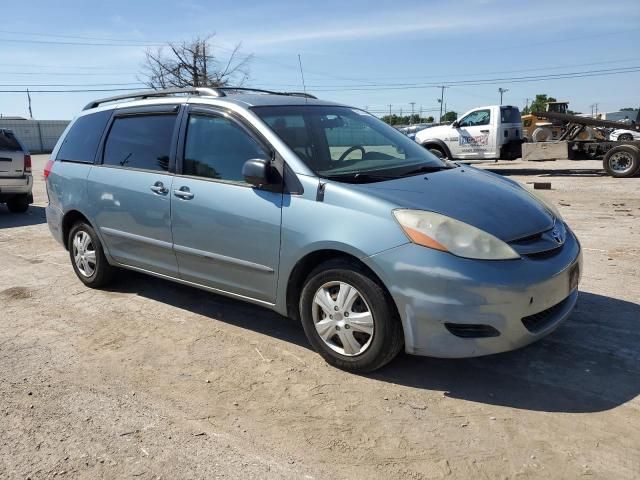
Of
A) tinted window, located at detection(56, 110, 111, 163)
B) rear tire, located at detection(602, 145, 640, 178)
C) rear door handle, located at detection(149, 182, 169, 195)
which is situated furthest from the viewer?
rear tire, located at detection(602, 145, 640, 178)

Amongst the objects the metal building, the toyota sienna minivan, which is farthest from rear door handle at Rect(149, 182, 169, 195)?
the metal building

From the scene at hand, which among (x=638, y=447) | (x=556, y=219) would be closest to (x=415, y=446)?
(x=638, y=447)

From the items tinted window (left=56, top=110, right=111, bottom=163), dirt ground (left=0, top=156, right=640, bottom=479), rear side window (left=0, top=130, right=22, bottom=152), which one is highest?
tinted window (left=56, top=110, right=111, bottom=163)

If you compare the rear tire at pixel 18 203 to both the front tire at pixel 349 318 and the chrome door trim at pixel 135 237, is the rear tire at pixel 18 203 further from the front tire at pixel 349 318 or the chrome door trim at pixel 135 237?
the front tire at pixel 349 318

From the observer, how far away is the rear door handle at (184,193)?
4243 millimetres

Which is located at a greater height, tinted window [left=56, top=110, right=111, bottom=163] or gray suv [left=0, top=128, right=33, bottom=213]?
tinted window [left=56, top=110, right=111, bottom=163]

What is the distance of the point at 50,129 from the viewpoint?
51.6 metres

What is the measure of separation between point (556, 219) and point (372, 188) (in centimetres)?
140

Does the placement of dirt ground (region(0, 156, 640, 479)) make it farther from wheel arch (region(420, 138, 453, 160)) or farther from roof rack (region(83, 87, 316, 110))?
wheel arch (region(420, 138, 453, 160))

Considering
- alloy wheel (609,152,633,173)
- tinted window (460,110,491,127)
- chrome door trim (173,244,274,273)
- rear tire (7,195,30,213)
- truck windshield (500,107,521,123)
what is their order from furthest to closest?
1. tinted window (460,110,491,127)
2. truck windshield (500,107,521,123)
3. alloy wheel (609,152,633,173)
4. rear tire (7,195,30,213)
5. chrome door trim (173,244,274,273)

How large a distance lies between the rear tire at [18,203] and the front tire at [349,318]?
948 cm

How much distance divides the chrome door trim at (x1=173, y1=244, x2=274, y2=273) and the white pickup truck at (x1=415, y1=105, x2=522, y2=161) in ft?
45.7

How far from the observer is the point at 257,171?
3688mm

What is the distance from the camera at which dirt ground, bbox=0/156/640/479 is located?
106 inches
